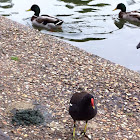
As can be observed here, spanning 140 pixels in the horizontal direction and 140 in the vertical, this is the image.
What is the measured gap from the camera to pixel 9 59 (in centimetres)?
803

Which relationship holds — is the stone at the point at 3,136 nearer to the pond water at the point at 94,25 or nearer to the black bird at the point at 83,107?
the black bird at the point at 83,107

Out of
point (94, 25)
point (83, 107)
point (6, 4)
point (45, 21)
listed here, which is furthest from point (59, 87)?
point (6, 4)

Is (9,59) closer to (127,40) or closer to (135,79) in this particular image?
(135,79)

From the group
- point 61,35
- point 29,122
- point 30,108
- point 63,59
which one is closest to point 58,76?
point 63,59

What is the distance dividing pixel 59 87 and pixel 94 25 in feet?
23.7

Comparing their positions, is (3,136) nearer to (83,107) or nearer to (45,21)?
(83,107)

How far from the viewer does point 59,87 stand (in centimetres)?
714

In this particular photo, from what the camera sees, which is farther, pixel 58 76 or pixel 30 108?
pixel 58 76

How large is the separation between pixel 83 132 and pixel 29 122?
1048mm

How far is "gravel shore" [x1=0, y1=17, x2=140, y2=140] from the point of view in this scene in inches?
230

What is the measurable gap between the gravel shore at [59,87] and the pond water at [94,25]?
2008mm

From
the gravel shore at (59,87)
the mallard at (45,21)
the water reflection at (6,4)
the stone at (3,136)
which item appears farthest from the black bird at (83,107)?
the water reflection at (6,4)

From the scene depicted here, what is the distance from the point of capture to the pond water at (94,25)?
37.1 ft

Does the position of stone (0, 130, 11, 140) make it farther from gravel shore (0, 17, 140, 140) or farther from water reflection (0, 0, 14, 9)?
water reflection (0, 0, 14, 9)
